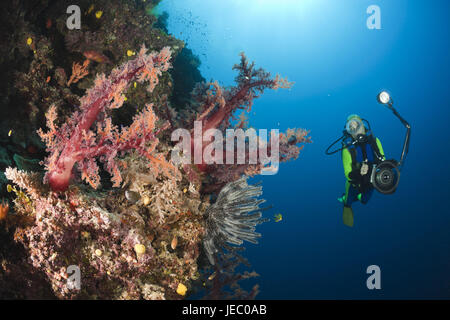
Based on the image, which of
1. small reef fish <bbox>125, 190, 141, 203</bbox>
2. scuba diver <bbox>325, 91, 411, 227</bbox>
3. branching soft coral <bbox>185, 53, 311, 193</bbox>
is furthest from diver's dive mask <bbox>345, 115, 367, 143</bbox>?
small reef fish <bbox>125, 190, 141, 203</bbox>

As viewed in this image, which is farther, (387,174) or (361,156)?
(361,156)

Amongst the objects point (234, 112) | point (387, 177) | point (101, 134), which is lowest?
point (101, 134)

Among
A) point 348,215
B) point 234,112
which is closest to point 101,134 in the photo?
point 234,112

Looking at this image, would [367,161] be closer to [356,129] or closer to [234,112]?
[356,129]

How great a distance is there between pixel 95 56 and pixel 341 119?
7448 cm

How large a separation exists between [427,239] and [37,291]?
68.2 m

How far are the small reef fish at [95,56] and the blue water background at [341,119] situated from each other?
37424mm

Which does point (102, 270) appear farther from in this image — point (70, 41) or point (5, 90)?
point (70, 41)

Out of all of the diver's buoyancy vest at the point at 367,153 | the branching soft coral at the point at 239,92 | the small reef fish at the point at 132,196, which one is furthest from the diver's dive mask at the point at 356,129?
the small reef fish at the point at 132,196

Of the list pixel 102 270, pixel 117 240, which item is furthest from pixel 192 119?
pixel 102 270

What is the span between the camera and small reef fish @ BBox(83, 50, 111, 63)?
4160mm

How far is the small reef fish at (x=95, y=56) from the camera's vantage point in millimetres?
4160

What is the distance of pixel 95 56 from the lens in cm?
421

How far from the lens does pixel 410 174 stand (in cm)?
6191
